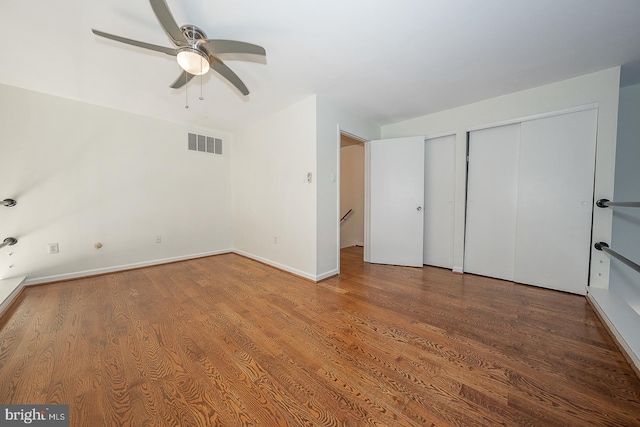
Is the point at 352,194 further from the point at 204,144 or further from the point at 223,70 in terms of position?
the point at 223,70

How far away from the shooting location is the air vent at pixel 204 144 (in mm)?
3936

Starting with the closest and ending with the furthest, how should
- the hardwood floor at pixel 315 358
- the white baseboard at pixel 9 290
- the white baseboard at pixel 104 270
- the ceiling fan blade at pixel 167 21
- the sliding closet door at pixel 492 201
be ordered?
the hardwood floor at pixel 315 358
the ceiling fan blade at pixel 167 21
the white baseboard at pixel 9 290
the white baseboard at pixel 104 270
the sliding closet door at pixel 492 201

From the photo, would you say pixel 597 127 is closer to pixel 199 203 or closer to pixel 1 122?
pixel 199 203

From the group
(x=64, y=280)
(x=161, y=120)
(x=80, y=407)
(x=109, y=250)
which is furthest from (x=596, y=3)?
(x=64, y=280)

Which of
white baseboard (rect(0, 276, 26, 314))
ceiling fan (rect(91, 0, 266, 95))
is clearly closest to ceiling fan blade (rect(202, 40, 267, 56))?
ceiling fan (rect(91, 0, 266, 95))

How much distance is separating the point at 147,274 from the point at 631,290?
6089mm

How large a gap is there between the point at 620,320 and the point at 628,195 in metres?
1.81

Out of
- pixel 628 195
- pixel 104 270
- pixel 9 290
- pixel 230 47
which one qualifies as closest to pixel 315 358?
pixel 230 47

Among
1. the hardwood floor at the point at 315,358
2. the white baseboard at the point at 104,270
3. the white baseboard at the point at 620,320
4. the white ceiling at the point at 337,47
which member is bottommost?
the hardwood floor at the point at 315,358

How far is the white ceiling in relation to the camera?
1548 millimetres

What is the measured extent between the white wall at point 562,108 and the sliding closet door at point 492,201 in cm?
12

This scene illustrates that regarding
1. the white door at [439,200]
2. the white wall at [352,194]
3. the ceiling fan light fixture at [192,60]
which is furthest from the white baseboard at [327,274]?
the ceiling fan light fixture at [192,60]

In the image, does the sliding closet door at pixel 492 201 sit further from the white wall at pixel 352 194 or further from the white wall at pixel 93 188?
the white wall at pixel 93 188

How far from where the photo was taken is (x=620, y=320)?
1725mm
